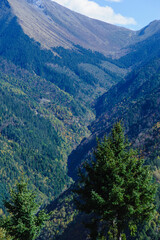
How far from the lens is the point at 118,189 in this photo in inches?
962

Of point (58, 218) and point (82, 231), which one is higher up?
point (82, 231)

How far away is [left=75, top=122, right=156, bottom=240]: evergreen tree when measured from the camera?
25300 mm

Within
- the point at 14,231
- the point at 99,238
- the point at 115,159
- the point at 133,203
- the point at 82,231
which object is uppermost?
the point at 115,159

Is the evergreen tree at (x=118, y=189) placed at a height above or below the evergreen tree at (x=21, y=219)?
above

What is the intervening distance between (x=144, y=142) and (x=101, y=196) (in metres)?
133

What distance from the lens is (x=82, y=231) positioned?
93.3 meters

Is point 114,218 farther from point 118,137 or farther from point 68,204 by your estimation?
point 68,204

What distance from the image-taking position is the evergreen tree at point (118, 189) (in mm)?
25300

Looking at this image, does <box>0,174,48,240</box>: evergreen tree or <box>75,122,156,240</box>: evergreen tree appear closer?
<box>75,122,156,240</box>: evergreen tree

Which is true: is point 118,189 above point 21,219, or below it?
above

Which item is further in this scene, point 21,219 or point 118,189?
point 21,219

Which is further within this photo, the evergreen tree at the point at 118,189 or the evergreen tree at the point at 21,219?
the evergreen tree at the point at 21,219

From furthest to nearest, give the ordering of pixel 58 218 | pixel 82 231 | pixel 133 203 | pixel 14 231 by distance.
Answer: pixel 58 218, pixel 82 231, pixel 14 231, pixel 133 203

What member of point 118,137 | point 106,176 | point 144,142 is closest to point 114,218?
point 106,176
